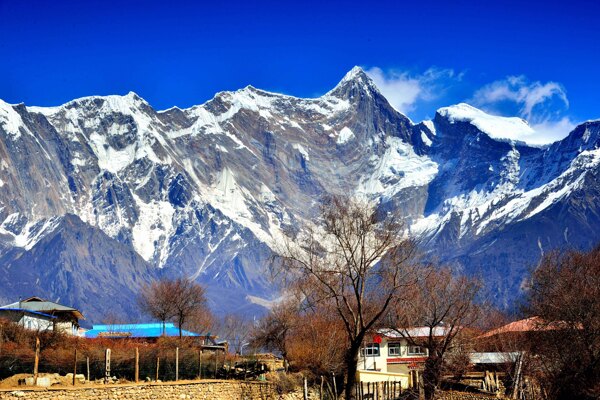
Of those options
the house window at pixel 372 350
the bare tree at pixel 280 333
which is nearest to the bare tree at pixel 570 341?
the house window at pixel 372 350

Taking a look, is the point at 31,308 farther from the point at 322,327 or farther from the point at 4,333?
the point at 322,327

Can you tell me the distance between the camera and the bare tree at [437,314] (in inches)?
2046

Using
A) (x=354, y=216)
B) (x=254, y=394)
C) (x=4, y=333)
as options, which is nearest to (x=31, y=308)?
(x=4, y=333)

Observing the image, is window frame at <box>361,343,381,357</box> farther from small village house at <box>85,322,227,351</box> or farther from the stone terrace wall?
the stone terrace wall

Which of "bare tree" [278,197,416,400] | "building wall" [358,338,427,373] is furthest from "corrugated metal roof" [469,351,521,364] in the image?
"bare tree" [278,197,416,400]

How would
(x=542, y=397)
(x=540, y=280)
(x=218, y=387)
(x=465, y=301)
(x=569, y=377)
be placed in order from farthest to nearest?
(x=540, y=280), (x=465, y=301), (x=218, y=387), (x=542, y=397), (x=569, y=377)

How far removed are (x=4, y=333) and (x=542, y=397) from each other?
37354 millimetres

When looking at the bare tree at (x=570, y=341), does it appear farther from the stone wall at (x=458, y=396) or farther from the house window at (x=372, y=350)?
the house window at (x=372, y=350)

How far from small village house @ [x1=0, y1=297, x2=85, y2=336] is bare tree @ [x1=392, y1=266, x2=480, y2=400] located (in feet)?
108

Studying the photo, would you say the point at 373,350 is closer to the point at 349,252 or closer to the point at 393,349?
the point at 393,349

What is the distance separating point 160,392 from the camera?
1811 inches

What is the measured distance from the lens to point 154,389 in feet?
150

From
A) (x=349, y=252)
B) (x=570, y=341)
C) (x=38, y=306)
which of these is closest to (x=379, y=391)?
(x=570, y=341)

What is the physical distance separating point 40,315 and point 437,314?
134ft
